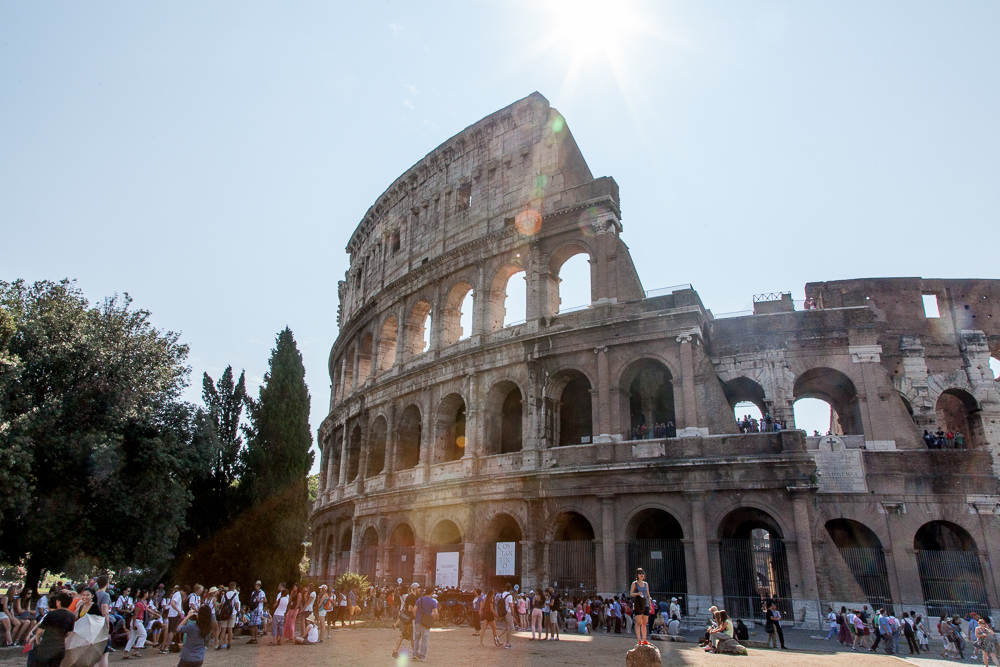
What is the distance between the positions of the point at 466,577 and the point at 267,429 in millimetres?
9317

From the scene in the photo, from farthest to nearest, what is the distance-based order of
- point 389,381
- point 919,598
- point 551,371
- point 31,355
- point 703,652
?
point 389,381 < point 551,371 < point 919,598 < point 31,355 < point 703,652

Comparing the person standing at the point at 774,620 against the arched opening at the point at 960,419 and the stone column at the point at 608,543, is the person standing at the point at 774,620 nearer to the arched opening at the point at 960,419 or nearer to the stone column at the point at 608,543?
the stone column at the point at 608,543

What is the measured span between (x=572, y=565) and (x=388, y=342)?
13.5 metres

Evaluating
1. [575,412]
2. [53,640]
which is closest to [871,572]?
[575,412]

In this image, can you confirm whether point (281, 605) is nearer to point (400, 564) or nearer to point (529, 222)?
point (400, 564)

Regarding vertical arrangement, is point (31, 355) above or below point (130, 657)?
above

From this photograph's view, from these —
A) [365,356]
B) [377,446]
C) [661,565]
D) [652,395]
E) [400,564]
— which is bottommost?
[400,564]

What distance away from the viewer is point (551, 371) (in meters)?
20.9

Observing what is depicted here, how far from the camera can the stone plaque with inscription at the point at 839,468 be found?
744 inches

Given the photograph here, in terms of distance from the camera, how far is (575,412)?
22078 millimetres

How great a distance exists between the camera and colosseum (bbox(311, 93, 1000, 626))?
1758 centimetres

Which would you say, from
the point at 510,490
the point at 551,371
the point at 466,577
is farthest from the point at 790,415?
the point at 466,577

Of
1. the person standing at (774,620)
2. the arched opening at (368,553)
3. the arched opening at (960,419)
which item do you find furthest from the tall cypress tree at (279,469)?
the arched opening at (960,419)

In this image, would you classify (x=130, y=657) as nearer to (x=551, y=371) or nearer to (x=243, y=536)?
(x=243, y=536)
